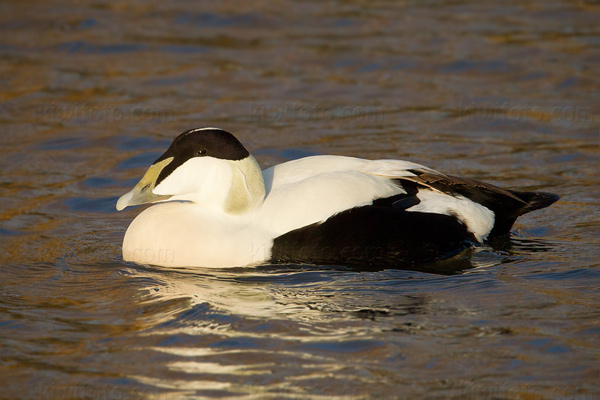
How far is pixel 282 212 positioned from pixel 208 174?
1.65 ft

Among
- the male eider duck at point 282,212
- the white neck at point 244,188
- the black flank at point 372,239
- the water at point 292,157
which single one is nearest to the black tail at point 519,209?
the water at point 292,157

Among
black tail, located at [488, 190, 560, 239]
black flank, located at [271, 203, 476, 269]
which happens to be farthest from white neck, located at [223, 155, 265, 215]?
black tail, located at [488, 190, 560, 239]

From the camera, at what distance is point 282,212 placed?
520 cm

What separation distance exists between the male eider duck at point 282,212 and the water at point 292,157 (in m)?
0.13

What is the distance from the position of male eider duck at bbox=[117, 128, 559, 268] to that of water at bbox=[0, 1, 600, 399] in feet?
0.42

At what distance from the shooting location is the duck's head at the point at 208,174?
5254mm

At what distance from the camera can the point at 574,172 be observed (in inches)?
286

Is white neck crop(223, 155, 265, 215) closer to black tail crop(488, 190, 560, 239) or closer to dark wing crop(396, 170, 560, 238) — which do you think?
dark wing crop(396, 170, 560, 238)

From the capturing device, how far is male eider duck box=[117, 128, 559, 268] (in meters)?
5.19

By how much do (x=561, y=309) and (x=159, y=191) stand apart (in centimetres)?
236

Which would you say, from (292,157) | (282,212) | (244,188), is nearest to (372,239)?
(282,212)

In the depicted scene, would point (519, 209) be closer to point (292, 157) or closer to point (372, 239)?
point (372, 239)

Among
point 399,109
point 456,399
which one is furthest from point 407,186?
point 399,109

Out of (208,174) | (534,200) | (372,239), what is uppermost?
(208,174)
